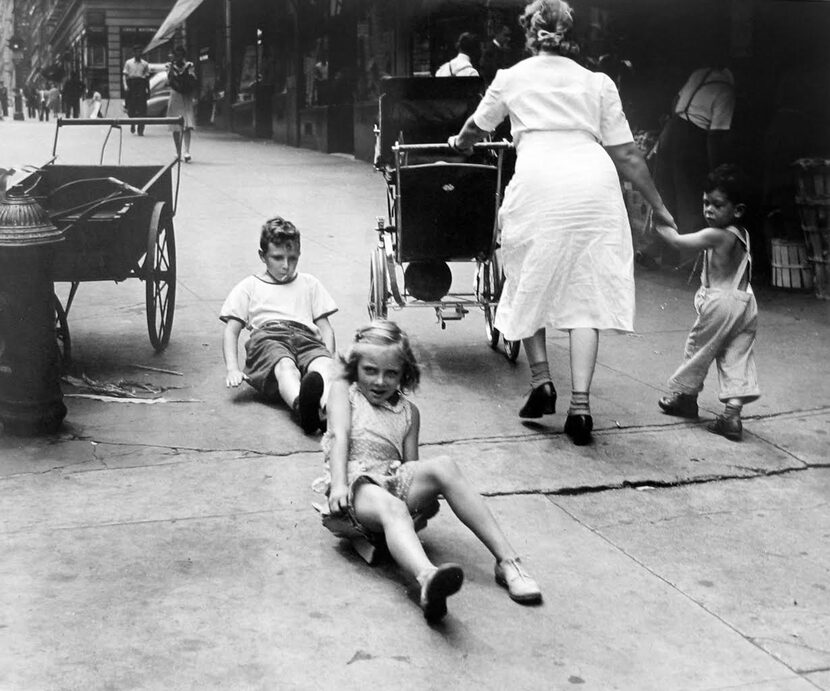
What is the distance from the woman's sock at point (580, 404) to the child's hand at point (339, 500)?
190cm

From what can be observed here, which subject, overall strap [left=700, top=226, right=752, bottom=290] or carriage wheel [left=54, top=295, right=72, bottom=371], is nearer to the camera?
overall strap [left=700, top=226, right=752, bottom=290]

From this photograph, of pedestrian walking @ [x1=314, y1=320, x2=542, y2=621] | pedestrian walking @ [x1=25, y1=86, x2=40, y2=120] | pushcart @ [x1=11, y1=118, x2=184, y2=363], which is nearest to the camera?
pedestrian walking @ [x1=314, y1=320, x2=542, y2=621]

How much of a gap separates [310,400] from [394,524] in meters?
1.64

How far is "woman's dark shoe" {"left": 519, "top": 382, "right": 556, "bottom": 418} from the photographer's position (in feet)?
19.2

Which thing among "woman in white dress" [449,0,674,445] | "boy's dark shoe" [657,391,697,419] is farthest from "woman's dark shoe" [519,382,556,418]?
"boy's dark shoe" [657,391,697,419]

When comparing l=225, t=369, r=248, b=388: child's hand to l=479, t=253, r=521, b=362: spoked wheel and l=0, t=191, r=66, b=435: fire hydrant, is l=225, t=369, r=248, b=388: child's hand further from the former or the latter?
l=479, t=253, r=521, b=362: spoked wheel

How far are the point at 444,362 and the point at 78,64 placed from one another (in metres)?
34.7

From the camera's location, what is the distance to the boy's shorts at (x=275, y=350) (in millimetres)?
6184

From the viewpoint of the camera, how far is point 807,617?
3.75m

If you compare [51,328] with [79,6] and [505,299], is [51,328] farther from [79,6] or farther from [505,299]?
[79,6]

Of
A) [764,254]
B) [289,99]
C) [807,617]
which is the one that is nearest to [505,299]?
[807,617]

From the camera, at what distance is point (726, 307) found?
5809 mm

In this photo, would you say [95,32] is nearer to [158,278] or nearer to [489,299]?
[158,278]

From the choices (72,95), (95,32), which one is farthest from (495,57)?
(72,95)
